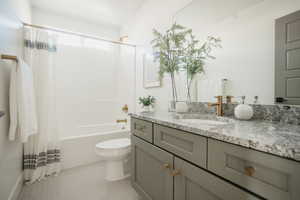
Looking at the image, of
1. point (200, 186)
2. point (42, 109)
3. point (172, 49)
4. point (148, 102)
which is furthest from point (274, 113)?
point (42, 109)

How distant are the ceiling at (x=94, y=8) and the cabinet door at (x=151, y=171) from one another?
7.42 feet

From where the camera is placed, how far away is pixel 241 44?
1.13m

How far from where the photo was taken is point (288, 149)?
1.43 feet

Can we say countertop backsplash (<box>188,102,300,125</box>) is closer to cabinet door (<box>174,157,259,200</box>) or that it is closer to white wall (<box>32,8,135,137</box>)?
cabinet door (<box>174,157,259,200</box>)

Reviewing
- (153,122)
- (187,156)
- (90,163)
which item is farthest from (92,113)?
(187,156)

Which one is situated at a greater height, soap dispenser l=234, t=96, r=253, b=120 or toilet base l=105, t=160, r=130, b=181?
soap dispenser l=234, t=96, r=253, b=120

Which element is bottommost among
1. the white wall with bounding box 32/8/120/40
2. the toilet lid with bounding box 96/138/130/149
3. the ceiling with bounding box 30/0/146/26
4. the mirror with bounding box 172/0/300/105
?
the toilet lid with bounding box 96/138/130/149

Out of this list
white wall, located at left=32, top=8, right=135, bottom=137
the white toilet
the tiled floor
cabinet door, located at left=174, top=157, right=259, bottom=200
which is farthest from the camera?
→ white wall, located at left=32, top=8, right=135, bottom=137

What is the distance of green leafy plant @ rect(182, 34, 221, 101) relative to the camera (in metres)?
1.38

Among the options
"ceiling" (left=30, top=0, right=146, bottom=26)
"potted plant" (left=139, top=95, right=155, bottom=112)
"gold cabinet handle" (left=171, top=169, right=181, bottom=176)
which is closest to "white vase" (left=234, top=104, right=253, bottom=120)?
"gold cabinet handle" (left=171, top=169, right=181, bottom=176)

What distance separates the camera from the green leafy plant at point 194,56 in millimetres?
1385

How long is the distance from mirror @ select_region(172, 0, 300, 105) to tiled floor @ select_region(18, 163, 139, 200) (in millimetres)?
1358

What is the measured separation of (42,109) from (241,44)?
2394 millimetres

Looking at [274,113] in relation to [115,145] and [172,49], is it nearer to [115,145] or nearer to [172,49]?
[172,49]
